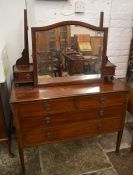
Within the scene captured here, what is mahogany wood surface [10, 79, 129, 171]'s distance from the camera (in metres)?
1.38

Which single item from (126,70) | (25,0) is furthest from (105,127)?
(25,0)

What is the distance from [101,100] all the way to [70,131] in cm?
38

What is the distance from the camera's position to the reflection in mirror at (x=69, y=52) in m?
1.48

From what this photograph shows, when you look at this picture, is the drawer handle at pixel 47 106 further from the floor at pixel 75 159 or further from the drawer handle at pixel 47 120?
the floor at pixel 75 159

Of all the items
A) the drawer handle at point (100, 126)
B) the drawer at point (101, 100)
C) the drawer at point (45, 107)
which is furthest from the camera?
the drawer handle at point (100, 126)

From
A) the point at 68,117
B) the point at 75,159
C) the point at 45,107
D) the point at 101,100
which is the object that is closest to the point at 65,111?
the point at 68,117

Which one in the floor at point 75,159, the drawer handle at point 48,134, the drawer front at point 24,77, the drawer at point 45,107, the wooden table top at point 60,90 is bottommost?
the floor at point 75,159

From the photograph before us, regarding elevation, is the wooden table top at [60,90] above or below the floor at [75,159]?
above

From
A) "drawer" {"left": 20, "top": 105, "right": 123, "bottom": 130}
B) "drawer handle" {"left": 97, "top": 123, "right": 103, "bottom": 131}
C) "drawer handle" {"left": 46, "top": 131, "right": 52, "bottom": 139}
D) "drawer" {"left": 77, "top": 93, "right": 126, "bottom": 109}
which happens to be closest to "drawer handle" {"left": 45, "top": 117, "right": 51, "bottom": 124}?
"drawer" {"left": 20, "top": 105, "right": 123, "bottom": 130}

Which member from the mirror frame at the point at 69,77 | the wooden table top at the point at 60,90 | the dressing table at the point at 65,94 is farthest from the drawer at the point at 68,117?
the mirror frame at the point at 69,77

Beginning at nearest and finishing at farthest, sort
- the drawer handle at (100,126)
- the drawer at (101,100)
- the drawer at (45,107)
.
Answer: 1. the drawer at (45,107)
2. the drawer at (101,100)
3. the drawer handle at (100,126)

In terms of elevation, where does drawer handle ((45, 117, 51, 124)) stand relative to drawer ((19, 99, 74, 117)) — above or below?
below

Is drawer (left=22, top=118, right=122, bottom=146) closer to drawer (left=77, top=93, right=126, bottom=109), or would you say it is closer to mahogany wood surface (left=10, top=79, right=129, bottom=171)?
mahogany wood surface (left=10, top=79, right=129, bottom=171)

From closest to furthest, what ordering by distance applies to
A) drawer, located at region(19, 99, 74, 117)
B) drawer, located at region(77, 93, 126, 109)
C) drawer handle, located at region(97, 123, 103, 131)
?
drawer, located at region(19, 99, 74, 117), drawer, located at region(77, 93, 126, 109), drawer handle, located at region(97, 123, 103, 131)
